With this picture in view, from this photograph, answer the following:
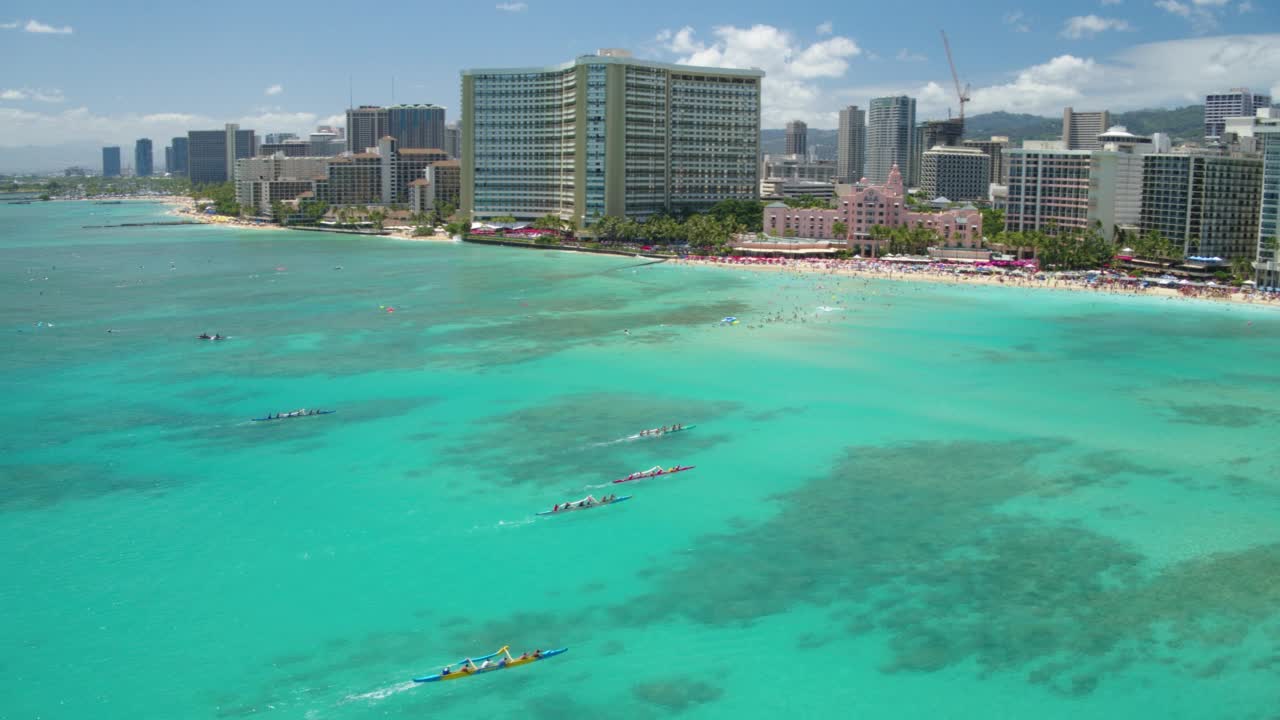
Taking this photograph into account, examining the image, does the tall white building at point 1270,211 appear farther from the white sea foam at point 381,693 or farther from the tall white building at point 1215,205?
the white sea foam at point 381,693

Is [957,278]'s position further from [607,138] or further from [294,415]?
[294,415]

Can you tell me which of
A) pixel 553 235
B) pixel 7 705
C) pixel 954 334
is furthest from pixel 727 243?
pixel 7 705

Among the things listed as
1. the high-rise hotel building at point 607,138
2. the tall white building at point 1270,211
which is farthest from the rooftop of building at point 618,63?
the tall white building at point 1270,211

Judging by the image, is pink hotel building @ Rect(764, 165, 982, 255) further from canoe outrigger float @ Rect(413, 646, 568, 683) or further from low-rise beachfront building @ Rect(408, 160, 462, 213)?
canoe outrigger float @ Rect(413, 646, 568, 683)

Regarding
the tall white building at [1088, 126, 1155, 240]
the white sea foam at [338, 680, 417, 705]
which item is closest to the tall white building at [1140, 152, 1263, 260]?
the tall white building at [1088, 126, 1155, 240]

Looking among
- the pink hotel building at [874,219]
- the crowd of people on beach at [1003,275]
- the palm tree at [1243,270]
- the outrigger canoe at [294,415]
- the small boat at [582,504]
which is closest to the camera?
the small boat at [582,504]

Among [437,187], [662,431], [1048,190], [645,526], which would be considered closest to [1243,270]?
[1048,190]
